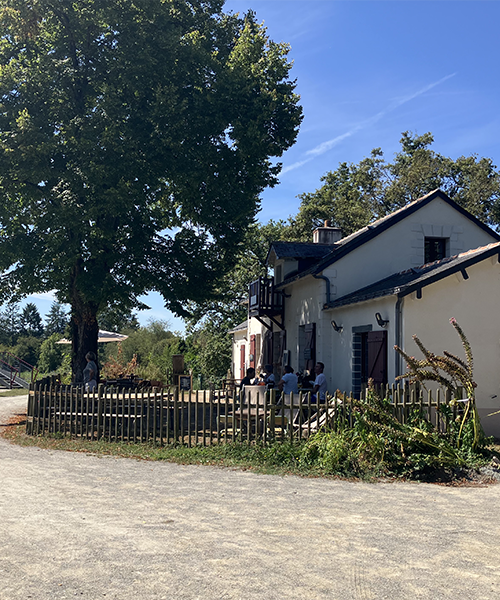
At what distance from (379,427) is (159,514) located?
169 inches

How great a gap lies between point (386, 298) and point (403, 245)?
15.4ft

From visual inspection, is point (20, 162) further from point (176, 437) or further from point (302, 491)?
point (302, 491)

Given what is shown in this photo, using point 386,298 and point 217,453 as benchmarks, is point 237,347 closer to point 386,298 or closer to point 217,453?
point 386,298

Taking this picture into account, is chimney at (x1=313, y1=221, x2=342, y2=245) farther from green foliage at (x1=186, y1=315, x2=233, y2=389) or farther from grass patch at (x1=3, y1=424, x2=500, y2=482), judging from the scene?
grass patch at (x1=3, y1=424, x2=500, y2=482)

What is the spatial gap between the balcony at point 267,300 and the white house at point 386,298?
4 cm

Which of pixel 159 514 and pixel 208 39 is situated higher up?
pixel 208 39

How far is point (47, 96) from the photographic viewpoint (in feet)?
57.6

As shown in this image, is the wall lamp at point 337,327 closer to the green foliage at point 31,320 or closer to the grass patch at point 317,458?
the grass patch at point 317,458

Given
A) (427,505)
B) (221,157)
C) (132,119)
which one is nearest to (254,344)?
(221,157)

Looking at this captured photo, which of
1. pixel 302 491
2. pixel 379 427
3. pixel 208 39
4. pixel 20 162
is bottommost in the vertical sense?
pixel 302 491

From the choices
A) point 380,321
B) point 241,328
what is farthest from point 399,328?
point 241,328

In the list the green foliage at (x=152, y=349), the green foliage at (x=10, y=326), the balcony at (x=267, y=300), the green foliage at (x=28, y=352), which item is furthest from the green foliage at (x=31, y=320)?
the balcony at (x=267, y=300)

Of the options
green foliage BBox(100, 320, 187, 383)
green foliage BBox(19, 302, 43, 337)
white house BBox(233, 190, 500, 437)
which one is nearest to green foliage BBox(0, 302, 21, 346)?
green foliage BBox(19, 302, 43, 337)

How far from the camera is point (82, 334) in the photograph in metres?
19.9
